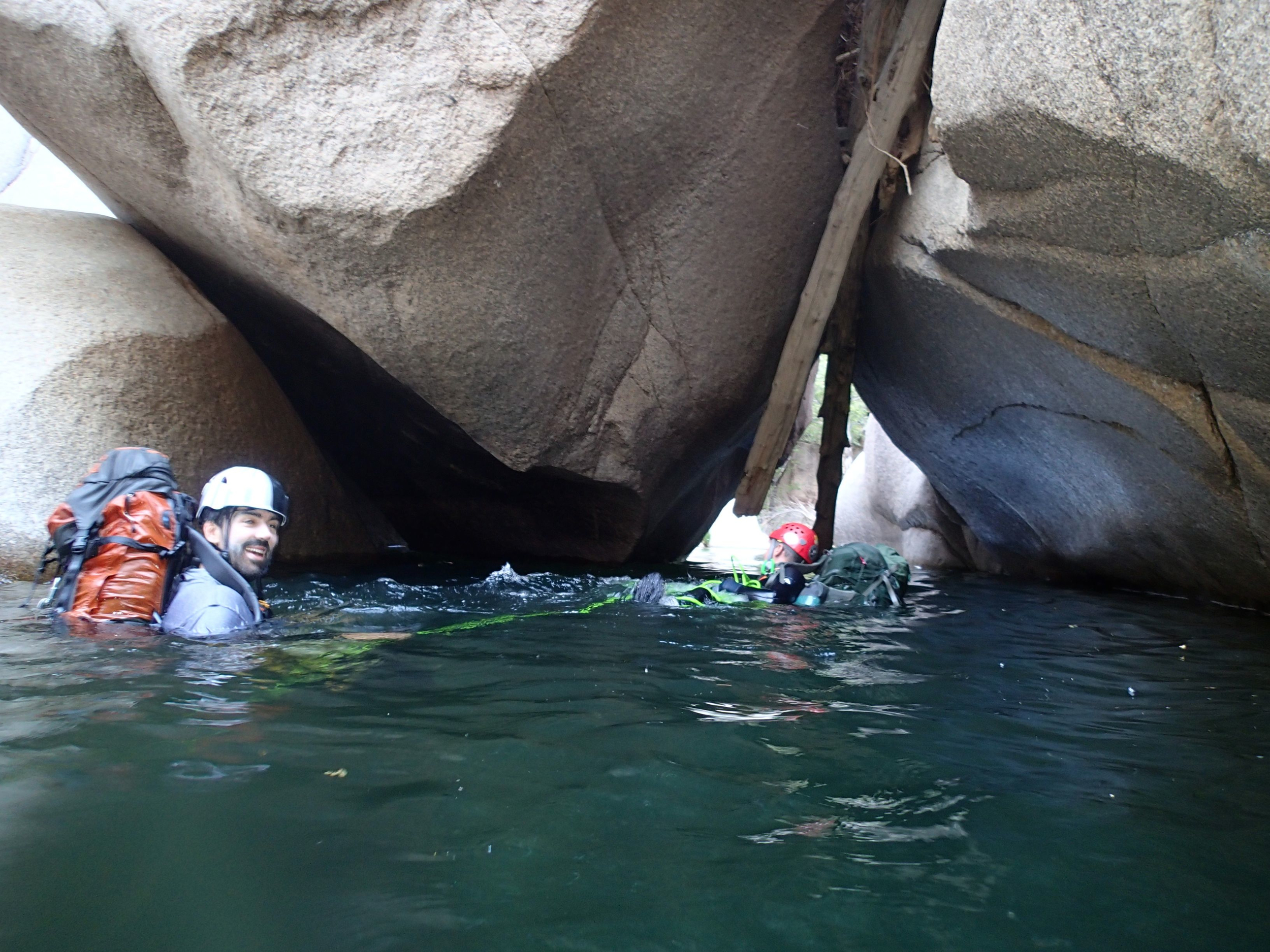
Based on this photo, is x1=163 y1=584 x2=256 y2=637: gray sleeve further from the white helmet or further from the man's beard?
the white helmet

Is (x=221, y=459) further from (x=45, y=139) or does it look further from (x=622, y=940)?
(x=622, y=940)

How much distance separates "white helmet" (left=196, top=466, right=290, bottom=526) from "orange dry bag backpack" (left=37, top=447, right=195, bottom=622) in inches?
6.5

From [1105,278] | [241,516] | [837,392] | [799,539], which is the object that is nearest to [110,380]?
[241,516]

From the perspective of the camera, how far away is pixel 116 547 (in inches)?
156

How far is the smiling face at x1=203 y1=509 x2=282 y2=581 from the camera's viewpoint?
4.27 m

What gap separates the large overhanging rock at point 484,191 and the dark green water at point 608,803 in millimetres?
3354

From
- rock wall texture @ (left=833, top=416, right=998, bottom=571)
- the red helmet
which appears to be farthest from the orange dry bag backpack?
rock wall texture @ (left=833, top=416, right=998, bottom=571)

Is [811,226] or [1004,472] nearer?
[811,226]

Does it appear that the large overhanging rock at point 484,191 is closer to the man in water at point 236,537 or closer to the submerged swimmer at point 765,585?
the submerged swimmer at point 765,585

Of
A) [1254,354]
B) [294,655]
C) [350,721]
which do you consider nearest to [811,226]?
[1254,354]

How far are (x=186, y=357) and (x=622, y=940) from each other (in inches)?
283

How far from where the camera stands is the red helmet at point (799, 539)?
24.5 ft

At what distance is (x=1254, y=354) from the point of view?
489 cm

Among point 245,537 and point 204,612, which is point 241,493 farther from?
point 204,612
